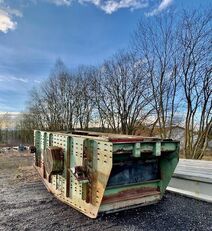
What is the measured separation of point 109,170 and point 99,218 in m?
0.93

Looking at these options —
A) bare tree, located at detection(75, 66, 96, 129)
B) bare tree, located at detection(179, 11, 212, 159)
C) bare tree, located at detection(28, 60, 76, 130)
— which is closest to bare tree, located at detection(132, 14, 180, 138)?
bare tree, located at detection(179, 11, 212, 159)

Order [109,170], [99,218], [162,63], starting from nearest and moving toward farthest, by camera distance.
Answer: [109,170]
[99,218]
[162,63]

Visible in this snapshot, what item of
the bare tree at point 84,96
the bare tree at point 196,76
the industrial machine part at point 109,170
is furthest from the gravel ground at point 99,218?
the bare tree at point 84,96

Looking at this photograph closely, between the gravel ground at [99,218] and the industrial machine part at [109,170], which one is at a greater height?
the industrial machine part at [109,170]

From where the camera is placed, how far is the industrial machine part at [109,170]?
98.2 inches

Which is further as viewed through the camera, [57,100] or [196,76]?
[57,100]

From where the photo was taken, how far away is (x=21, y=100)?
21.6m

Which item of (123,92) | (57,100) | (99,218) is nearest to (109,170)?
(99,218)

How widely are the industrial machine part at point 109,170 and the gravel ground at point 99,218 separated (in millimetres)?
151

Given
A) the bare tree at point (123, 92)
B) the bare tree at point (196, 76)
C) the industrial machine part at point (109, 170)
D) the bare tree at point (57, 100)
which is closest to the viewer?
the industrial machine part at point (109, 170)

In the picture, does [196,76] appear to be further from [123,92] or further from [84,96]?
[84,96]

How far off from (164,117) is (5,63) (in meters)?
8.65

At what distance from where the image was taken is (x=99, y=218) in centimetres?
283

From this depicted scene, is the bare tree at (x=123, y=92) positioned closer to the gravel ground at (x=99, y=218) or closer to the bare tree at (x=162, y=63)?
the bare tree at (x=162, y=63)
